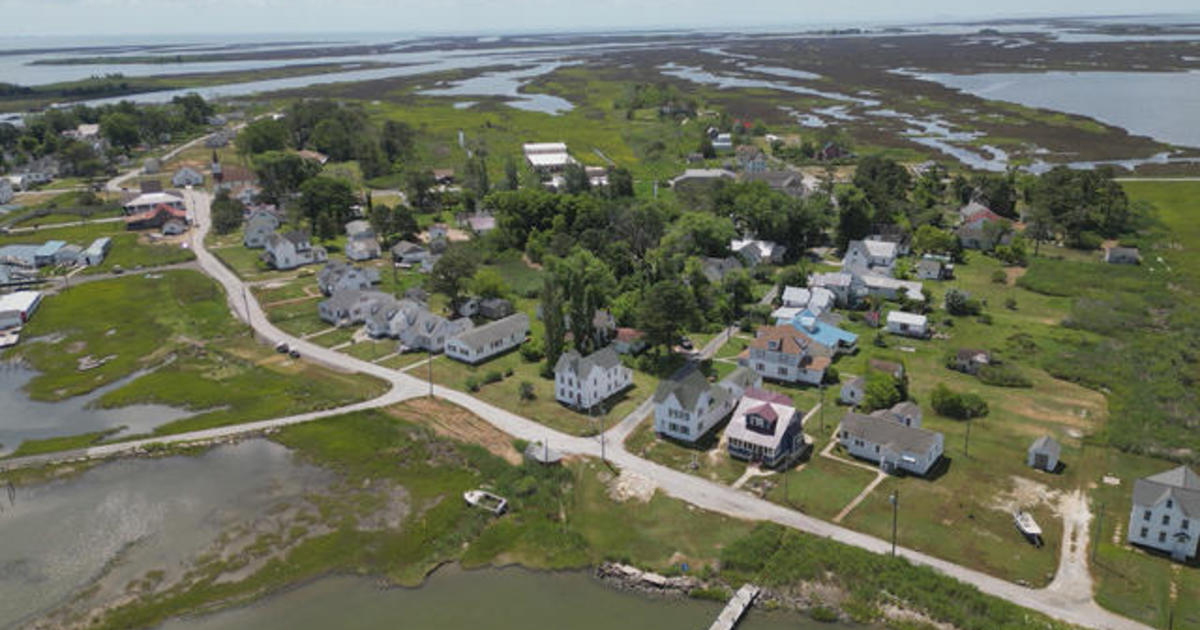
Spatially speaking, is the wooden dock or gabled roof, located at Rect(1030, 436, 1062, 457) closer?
the wooden dock

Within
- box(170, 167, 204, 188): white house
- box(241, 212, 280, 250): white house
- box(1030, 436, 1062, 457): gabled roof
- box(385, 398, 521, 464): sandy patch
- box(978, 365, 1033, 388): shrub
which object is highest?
box(170, 167, 204, 188): white house

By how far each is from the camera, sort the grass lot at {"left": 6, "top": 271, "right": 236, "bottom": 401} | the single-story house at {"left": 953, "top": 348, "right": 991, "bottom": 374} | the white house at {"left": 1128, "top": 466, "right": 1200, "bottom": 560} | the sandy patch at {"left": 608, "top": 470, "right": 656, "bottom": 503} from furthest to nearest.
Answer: the grass lot at {"left": 6, "top": 271, "right": 236, "bottom": 401} < the single-story house at {"left": 953, "top": 348, "right": 991, "bottom": 374} < the sandy patch at {"left": 608, "top": 470, "right": 656, "bottom": 503} < the white house at {"left": 1128, "top": 466, "right": 1200, "bottom": 560}

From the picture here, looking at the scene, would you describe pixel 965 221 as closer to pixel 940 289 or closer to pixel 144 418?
pixel 940 289

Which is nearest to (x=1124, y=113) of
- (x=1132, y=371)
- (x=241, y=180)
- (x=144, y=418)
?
(x=1132, y=371)

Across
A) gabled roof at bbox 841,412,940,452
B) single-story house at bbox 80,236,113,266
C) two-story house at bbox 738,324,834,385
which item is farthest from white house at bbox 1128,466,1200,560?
single-story house at bbox 80,236,113,266

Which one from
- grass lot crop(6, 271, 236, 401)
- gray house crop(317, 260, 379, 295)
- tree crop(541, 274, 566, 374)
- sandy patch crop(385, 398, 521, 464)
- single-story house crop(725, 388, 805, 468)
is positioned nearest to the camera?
single-story house crop(725, 388, 805, 468)

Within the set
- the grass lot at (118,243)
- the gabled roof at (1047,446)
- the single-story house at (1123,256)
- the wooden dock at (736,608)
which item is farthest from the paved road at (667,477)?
the single-story house at (1123,256)

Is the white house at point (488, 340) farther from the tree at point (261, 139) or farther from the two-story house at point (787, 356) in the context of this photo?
the tree at point (261, 139)

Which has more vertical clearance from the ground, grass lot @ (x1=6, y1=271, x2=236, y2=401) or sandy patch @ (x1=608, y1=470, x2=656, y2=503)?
grass lot @ (x1=6, y1=271, x2=236, y2=401)

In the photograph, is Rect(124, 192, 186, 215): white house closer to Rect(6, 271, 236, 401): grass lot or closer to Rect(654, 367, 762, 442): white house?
Rect(6, 271, 236, 401): grass lot
